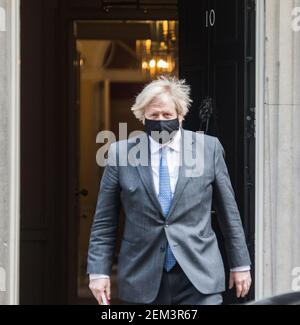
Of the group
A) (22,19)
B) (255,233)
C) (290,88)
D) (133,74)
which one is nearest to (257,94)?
(290,88)

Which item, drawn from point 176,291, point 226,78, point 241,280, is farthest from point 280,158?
point 176,291

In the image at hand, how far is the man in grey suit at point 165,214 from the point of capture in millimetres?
5406

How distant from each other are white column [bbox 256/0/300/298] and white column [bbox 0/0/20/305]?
1690 mm

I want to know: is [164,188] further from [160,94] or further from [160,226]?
[160,94]

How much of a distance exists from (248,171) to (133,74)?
421 inches

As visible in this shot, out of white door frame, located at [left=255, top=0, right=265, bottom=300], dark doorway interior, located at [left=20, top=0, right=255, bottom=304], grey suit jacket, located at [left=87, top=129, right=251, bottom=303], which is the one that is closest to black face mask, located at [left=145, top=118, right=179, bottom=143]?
grey suit jacket, located at [left=87, top=129, right=251, bottom=303]

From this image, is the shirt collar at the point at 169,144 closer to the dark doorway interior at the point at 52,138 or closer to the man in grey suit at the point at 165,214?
the man in grey suit at the point at 165,214

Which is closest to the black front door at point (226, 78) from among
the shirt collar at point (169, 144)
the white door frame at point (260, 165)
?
the white door frame at point (260, 165)

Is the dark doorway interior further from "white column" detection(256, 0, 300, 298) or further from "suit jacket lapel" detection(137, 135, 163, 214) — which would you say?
"suit jacket lapel" detection(137, 135, 163, 214)

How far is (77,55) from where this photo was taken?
10.4m

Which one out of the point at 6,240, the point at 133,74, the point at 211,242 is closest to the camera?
the point at 211,242

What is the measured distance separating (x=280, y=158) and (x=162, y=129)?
1.47 metres

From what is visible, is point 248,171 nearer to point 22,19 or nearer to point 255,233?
point 255,233

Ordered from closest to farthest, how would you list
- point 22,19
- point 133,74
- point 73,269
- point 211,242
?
1. point 211,242
2. point 22,19
3. point 73,269
4. point 133,74
